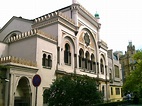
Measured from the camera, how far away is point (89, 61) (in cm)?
3192

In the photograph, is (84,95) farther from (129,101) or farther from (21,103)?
(129,101)

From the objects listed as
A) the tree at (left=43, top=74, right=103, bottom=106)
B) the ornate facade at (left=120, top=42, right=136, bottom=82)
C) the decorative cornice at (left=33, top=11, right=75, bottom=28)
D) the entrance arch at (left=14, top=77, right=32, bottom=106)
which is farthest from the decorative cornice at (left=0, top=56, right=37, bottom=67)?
the ornate facade at (left=120, top=42, right=136, bottom=82)

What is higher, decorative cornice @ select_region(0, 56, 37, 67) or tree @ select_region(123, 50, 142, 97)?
decorative cornice @ select_region(0, 56, 37, 67)

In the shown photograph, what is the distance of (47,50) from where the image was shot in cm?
2228

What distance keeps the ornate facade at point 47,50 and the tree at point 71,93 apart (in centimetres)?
344

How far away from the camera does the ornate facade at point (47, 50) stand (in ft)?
62.6

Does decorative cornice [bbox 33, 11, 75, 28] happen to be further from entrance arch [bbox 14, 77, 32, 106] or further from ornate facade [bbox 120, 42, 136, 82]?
ornate facade [bbox 120, 42, 136, 82]

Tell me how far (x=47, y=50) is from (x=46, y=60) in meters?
1.13

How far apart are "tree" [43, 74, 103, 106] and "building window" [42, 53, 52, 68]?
5.16 meters

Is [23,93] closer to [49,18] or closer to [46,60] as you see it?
[46,60]

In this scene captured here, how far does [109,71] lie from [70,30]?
18.1 metres

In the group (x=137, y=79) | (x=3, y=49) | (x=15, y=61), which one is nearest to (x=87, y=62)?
(x=137, y=79)

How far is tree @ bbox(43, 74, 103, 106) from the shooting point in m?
16.5

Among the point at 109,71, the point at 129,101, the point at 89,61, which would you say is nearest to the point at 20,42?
the point at 89,61
